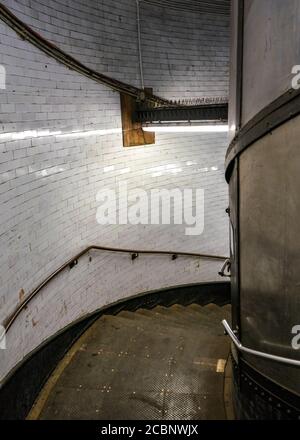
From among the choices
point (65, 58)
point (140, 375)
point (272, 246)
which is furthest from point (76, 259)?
point (272, 246)

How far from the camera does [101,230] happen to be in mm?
5551

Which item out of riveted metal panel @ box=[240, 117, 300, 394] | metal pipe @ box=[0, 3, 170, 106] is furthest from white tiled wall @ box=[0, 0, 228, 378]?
riveted metal panel @ box=[240, 117, 300, 394]

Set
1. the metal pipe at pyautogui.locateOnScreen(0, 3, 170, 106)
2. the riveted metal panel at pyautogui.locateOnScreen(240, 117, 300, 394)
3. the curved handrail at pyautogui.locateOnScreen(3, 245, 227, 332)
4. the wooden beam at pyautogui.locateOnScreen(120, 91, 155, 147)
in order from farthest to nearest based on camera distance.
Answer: the wooden beam at pyautogui.locateOnScreen(120, 91, 155, 147), the curved handrail at pyautogui.locateOnScreen(3, 245, 227, 332), the metal pipe at pyautogui.locateOnScreen(0, 3, 170, 106), the riveted metal panel at pyautogui.locateOnScreen(240, 117, 300, 394)

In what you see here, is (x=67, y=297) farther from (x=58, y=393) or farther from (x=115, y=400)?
(x=115, y=400)

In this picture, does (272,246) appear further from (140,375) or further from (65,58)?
(65,58)

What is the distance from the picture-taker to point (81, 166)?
4.98 metres

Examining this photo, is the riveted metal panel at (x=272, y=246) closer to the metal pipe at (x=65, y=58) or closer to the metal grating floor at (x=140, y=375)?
the metal grating floor at (x=140, y=375)

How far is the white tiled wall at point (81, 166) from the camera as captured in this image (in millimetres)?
3738

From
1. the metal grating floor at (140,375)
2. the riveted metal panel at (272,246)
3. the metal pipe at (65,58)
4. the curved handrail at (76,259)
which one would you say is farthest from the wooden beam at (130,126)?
the riveted metal panel at (272,246)

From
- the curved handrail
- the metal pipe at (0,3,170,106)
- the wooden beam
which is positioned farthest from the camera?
the wooden beam

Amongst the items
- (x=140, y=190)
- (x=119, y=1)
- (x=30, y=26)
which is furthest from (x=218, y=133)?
(x=30, y=26)

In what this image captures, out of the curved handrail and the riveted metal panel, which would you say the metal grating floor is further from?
the riveted metal panel

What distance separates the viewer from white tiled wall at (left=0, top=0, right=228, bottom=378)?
374 cm

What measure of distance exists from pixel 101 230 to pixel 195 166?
2.52 meters
